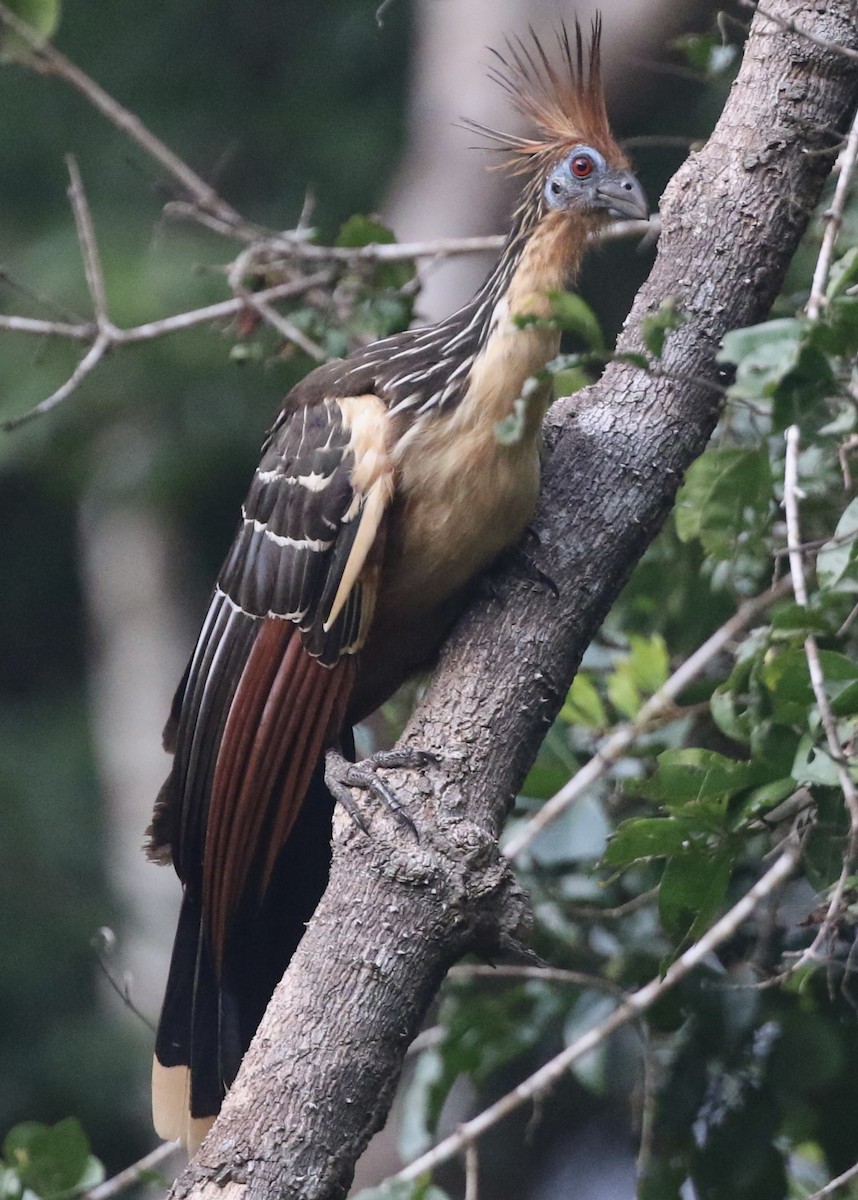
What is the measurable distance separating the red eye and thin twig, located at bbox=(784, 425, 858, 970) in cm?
71

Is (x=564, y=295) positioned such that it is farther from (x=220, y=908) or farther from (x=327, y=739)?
(x=220, y=908)

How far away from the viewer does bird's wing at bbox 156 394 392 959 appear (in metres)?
2.74

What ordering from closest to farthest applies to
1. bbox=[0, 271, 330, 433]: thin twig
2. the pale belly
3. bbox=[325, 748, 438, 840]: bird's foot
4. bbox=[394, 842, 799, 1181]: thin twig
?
bbox=[325, 748, 438, 840]: bird's foot
bbox=[394, 842, 799, 1181]: thin twig
the pale belly
bbox=[0, 271, 330, 433]: thin twig

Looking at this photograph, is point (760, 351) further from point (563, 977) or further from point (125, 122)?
point (125, 122)

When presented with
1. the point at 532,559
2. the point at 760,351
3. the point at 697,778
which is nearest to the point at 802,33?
the point at 760,351

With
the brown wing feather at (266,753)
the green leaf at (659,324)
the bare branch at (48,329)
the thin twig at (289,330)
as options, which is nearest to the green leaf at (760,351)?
the green leaf at (659,324)

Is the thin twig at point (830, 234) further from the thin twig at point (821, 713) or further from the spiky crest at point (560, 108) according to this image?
the spiky crest at point (560, 108)

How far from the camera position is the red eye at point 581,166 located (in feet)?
9.02

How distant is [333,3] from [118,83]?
1120 millimetres

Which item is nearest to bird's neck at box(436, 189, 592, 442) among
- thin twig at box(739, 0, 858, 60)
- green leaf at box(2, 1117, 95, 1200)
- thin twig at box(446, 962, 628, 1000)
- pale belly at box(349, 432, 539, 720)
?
pale belly at box(349, 432, 539, 720)

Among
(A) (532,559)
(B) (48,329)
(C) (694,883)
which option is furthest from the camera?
(B) (48,329)

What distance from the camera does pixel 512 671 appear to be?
97.1 inches

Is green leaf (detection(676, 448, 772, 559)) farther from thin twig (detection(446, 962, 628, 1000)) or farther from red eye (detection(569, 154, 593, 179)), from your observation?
thin twig (detection(446, 962, 628, 1000))

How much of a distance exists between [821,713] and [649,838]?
1.12ft
